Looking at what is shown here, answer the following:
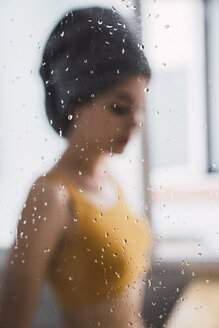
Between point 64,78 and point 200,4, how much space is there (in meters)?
0.16

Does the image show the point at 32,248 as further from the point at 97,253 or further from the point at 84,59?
the point at 84,59

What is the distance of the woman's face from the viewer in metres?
0.44

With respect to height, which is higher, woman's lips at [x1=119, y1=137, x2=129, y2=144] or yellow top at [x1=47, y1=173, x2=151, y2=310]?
woman's lips at [x1=119, y1=137, x2=129, y2=144]

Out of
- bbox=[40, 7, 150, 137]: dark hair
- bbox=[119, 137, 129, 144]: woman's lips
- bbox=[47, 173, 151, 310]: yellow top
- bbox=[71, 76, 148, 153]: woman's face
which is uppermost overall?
bbox=[40, 7, 150, 137]: dark hair

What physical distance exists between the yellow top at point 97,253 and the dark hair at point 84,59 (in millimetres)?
83

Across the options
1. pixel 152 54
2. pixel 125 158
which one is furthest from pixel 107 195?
pixel 152 54

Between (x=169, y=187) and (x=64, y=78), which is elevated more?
(x=64, y=78)

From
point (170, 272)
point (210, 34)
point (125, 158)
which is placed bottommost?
point (170, 272)

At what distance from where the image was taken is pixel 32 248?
0.46 metres

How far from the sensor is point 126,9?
1.45 feet

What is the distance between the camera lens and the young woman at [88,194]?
1.45ft

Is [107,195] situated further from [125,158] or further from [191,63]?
[191,63]

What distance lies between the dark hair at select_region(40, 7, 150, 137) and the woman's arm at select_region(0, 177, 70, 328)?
0.24 feet

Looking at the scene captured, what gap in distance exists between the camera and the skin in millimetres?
443
